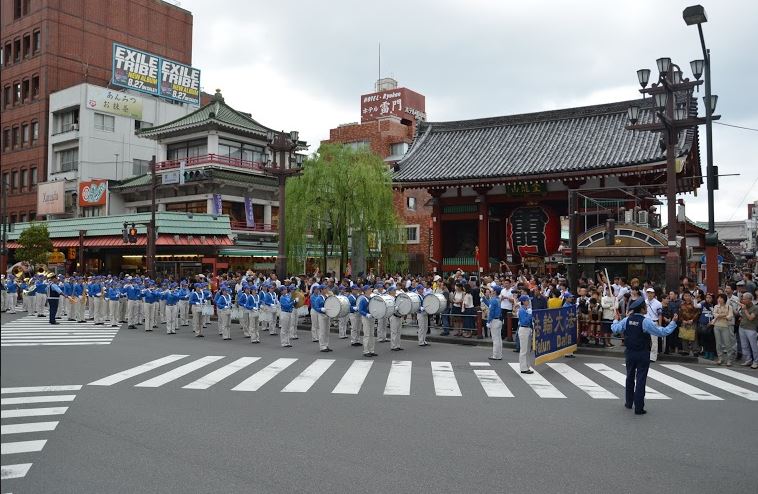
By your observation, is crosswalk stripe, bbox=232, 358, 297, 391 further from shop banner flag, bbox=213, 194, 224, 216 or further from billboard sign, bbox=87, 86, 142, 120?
billboard sign, bbox=87, 86, 142, 120

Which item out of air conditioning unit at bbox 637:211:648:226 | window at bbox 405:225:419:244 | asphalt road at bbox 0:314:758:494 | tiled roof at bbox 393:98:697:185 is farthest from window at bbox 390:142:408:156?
asphalt road at bbox 0:314:758:494

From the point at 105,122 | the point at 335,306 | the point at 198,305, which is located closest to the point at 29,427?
the point at 335,306

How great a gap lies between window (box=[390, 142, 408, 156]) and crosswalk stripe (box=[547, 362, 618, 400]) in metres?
37.9

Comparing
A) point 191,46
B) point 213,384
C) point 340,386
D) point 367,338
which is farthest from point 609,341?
point 191,46

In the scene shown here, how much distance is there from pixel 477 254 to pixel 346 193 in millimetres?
7135

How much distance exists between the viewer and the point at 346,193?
1184 inches

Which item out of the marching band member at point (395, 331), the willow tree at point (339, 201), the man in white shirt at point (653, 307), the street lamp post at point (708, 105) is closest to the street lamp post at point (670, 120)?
the street lamp post at point (708, 105)

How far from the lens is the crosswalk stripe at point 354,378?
11047mm

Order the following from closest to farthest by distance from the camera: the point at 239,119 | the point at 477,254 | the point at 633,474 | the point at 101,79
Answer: the point at 633,474 → the point at 477,254 → the point at 239,119 → the point at 101,79

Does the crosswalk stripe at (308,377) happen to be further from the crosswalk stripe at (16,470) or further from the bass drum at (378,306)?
the crosswalk stripe at (16,470)

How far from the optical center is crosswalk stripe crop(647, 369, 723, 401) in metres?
10.6

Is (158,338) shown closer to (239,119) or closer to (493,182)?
(493,182)

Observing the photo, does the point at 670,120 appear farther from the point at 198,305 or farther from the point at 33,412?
the point at 33,412

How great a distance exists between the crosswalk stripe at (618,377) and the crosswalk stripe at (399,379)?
420 centimetres
